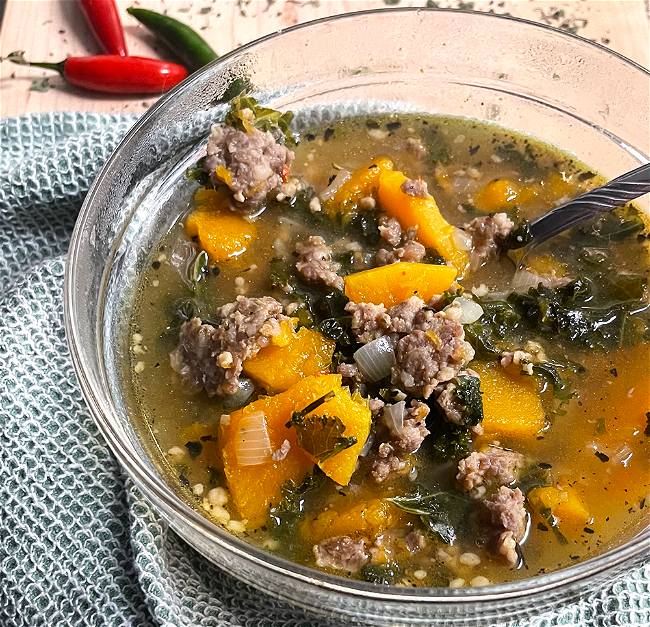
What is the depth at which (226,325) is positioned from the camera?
3.01m

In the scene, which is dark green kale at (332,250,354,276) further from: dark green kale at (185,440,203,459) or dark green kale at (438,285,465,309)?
dark green kale at (185,440,203,459)

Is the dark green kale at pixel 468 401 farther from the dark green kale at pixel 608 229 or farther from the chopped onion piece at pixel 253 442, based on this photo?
the dark green kale at pixel 608 229

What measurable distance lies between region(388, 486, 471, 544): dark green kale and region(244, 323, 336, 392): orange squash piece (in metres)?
0.57

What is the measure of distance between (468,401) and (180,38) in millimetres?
3117

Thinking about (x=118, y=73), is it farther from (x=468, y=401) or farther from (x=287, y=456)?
(x=468, y=401)

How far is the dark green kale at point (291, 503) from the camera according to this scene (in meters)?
2.79

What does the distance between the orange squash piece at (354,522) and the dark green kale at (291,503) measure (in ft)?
0.16

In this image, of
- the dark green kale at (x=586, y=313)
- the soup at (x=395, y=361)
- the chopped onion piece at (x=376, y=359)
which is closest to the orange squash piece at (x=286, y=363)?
the soup at (x=395, y=361)

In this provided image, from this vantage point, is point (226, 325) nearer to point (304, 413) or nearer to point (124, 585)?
point (304, 413)

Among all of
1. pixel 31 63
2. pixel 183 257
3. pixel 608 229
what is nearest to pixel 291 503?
pixel 183 257

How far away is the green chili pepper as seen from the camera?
4766 mm

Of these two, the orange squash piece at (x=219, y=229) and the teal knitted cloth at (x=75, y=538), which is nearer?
the teal knitted cloth at (x=75, y=538)

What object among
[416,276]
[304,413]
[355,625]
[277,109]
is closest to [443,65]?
[277,109]

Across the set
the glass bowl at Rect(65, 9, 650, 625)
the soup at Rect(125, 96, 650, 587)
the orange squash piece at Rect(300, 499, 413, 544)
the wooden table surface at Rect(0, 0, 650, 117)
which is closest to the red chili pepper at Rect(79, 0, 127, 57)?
the wooden table surface at Rect(0, 0, 650, 117)
